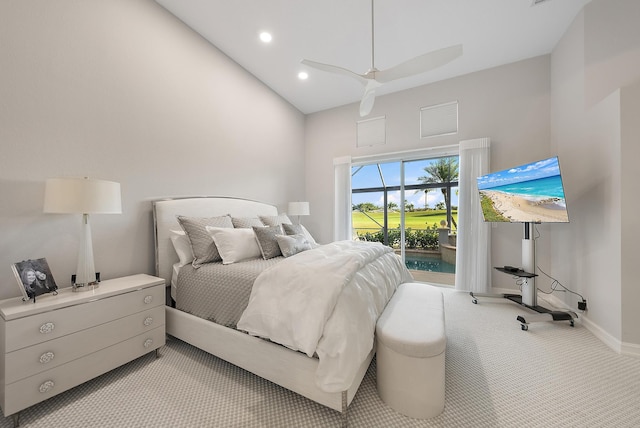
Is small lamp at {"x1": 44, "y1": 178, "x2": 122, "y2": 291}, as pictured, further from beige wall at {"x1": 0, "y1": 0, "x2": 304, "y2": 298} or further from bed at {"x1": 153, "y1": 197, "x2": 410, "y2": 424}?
bed at {"x1": 153, "y1": 197, "x2": 410, "y2": 424}

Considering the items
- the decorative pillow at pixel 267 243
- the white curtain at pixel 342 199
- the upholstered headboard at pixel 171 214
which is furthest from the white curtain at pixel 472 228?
the upholstered headboard at pixel 171 214

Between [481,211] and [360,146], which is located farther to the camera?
[360,146]

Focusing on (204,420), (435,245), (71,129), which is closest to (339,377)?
(204,420)

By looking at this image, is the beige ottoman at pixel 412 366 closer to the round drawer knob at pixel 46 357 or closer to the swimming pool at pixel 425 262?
the round drawer knob at pixel 46 357

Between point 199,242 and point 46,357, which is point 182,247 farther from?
point 46,357

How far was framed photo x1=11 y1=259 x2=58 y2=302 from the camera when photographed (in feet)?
4.66

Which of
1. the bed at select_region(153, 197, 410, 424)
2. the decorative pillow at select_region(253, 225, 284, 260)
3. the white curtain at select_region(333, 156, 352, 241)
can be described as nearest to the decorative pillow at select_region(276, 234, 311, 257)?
the decorative pillow at select_region(253, 225, 284, 260)

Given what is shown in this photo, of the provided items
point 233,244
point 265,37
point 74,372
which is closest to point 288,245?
point 233,244

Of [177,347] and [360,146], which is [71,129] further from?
[360,146]

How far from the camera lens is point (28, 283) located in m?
1.46

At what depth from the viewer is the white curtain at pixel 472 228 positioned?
338 centimetres

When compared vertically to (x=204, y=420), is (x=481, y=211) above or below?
above

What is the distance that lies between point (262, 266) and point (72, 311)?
46.4 inches

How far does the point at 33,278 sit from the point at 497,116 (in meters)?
5.14
